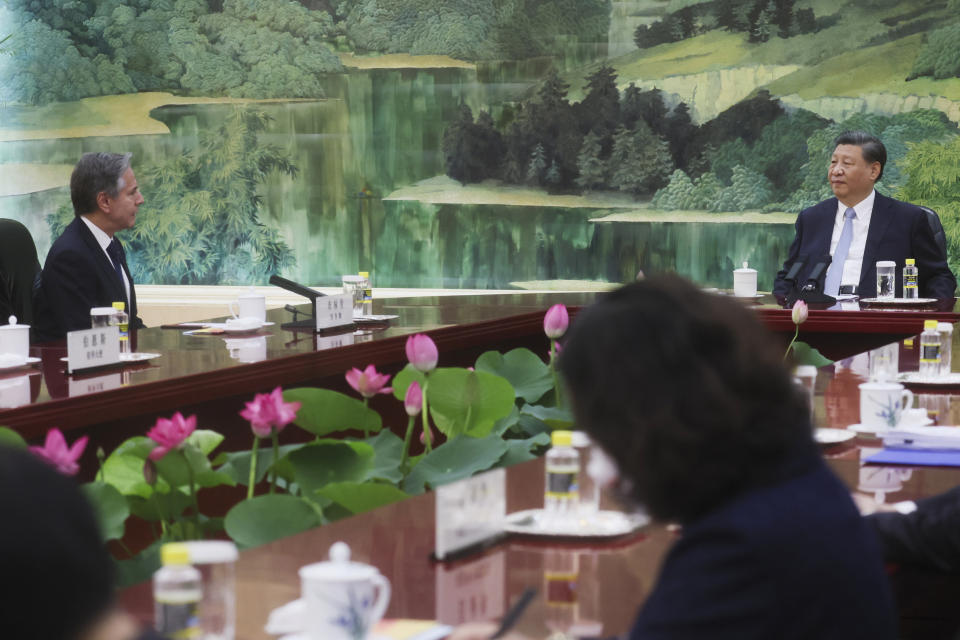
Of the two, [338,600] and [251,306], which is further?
[251,306]

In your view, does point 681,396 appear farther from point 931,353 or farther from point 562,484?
point 931,353

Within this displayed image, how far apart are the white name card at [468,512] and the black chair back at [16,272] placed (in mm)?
3945

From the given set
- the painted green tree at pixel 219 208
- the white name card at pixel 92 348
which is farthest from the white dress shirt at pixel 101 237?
the painted green tree at pixel 219 208

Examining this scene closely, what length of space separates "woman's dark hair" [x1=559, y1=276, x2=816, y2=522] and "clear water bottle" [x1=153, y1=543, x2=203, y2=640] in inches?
15.6

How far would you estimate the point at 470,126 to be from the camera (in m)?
8.36

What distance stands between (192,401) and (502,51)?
552 cm

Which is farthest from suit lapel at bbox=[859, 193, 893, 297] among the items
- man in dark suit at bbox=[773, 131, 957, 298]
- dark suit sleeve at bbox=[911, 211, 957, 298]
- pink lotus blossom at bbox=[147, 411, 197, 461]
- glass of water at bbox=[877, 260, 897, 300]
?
pink lotus blossom at bbox=[147, 411, 197, 461]

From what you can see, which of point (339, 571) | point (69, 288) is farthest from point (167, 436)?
point (69, 288)

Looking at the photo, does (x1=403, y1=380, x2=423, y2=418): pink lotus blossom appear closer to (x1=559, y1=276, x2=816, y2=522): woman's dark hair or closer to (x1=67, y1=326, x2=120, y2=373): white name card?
(x1=67, y1=326, x2=120, y2=373): white name card

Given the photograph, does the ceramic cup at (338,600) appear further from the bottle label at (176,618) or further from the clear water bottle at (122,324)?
the clear water bottle at (122,324)

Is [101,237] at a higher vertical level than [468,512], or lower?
higher

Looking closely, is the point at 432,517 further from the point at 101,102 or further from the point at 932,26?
the point at 101,102

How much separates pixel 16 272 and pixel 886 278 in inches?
144

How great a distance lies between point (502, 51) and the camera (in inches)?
325
